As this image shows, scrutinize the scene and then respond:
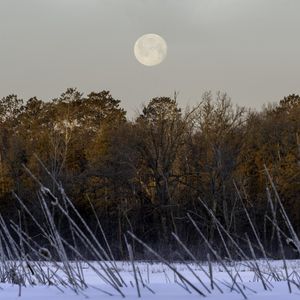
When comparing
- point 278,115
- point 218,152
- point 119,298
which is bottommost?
point 119,298

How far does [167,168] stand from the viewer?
42281 millimetres

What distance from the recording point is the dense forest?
136 ft

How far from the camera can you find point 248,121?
145ft

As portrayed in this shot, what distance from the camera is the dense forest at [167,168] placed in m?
41.4

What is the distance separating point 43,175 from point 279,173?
16.8 m

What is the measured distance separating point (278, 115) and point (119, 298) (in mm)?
45073

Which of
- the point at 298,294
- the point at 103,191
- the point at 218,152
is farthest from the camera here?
the point at 103,191

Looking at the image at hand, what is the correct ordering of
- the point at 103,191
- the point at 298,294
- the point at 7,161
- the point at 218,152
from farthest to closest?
the point at 7,161 < the point at 103,191 < the point at 218,152 < the point at 298,294

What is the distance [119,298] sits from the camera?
416cm

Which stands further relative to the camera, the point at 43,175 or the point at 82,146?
the point at 82,146

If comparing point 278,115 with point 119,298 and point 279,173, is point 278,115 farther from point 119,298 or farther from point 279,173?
point 119,298

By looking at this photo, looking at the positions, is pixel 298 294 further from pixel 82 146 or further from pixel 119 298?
pixel 82 146

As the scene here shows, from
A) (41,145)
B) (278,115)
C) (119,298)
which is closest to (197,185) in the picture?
(278,115)

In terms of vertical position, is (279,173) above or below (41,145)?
below
